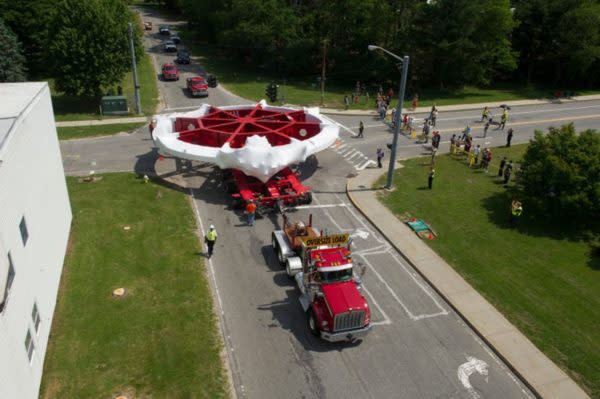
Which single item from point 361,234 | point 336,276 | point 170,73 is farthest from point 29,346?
point 170,73

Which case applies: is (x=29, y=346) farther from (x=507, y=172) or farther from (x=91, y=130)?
(x=91, y=130)

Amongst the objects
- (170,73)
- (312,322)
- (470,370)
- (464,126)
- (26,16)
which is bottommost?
(470,370)

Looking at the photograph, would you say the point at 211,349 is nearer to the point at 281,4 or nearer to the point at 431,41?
the point at 431,41

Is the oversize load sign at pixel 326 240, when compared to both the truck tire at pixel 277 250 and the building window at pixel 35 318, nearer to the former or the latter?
the truck tire at pixel 277 250

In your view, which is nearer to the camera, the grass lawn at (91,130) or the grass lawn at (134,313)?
the grass lawn at (134,313)

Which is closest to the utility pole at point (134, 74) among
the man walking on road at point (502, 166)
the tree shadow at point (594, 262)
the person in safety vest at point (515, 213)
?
the man walking on road at point (502, 166)

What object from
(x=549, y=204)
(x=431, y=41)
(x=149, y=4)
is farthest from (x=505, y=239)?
(x=149, y=4)
